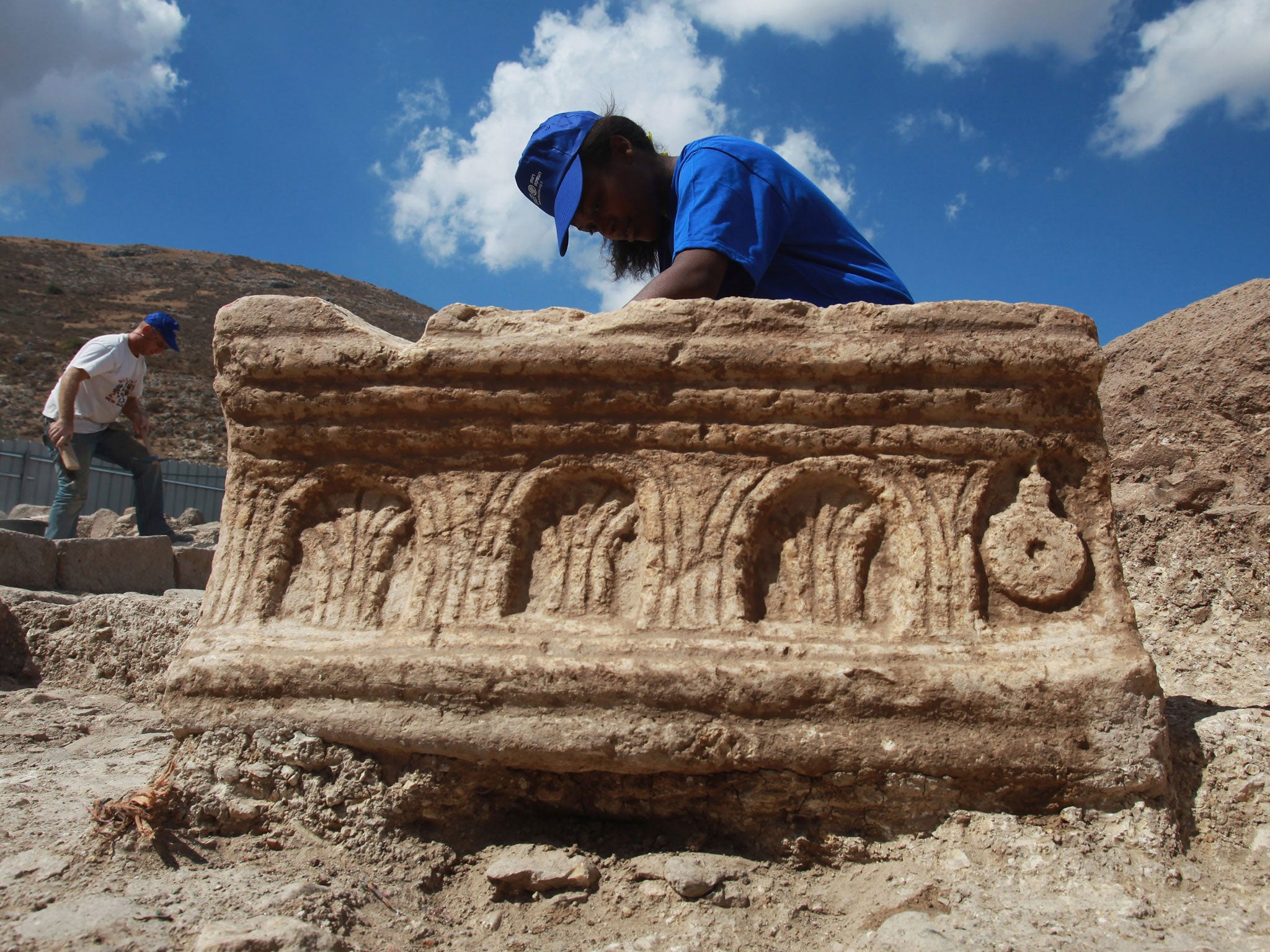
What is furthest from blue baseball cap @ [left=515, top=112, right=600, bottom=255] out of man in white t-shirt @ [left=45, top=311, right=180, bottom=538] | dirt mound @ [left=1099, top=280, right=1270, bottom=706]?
man in white t-shirt @ [left=45, top=311, right=180, bottom=538]

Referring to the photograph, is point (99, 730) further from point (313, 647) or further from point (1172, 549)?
point (1172, 549)

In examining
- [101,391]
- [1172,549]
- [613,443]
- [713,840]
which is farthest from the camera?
[101,391]

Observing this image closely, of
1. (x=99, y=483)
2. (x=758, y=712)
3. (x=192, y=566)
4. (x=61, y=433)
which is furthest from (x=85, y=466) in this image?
(x=99, y=483)

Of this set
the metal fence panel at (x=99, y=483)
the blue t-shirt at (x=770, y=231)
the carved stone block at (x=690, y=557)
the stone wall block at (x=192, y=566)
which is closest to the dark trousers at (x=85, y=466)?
the stone wall block at (x=192, y=566)

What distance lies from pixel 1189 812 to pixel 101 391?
5246 mm

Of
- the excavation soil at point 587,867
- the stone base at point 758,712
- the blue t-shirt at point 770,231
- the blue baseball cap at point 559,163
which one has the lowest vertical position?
the excavation soil at point 587,867

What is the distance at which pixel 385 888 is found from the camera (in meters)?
1.70

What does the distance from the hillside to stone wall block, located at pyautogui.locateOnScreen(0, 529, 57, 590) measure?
2263cm

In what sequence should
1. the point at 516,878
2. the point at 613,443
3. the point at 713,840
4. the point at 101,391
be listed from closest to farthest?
the point at 516,878, the point at 713,840, the point at 613,443, the point at 101,391

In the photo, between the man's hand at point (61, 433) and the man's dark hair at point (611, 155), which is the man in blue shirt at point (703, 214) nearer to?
the man's dark hair at point (611, 155)

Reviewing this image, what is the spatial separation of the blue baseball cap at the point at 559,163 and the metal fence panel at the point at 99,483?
10822mm

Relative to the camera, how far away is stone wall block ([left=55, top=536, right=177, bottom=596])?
4504 mm

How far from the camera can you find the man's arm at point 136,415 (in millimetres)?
5125

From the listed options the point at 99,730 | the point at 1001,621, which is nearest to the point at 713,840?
the point at 1001,621
